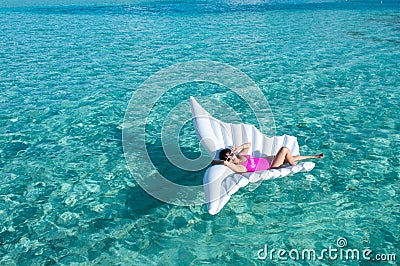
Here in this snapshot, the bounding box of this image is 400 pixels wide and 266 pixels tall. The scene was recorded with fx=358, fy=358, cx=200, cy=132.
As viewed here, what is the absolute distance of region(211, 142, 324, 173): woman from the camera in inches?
222

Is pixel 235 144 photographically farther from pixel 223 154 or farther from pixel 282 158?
pixel 282 158

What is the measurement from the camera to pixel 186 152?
722 centimetres

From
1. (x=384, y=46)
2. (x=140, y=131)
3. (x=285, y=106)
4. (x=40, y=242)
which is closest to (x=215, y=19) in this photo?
(x=384, y=46)

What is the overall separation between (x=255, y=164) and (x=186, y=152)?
1.81m

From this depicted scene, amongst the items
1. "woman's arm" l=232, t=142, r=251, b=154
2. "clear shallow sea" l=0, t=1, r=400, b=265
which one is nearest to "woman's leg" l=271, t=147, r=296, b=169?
"clear shallow sea" l=0, t=1, r=400, b=265

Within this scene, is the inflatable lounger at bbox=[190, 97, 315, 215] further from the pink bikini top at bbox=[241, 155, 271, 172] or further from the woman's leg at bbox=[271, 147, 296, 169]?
the pink bikini top at bbox=[241, 155, 271, 172]

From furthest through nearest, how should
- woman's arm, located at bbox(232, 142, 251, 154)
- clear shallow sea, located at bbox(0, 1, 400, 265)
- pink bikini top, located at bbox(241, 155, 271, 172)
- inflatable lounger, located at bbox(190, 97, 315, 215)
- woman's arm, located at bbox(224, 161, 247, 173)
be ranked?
woman's arm, located at bbox(232, 142, 251, 154)
pink bikini top, located at bbox(241, 155, 271, 172)
woman's arm, located at bbox(224, 161, 247, 173)
inflatable lounger, located at bbox(190, 97, 315, 215)
clear shallow sea, located at bbox(0, 1, 400, 265)

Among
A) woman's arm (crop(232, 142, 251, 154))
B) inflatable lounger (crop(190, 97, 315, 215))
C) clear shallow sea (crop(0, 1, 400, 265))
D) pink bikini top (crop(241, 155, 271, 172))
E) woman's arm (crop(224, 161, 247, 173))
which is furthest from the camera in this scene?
woman's arm (crop(232, 142, 251, 154))

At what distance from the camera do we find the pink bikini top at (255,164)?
5.79 metres

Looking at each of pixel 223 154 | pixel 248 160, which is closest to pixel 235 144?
pixel 248 160

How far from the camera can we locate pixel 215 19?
23859mm

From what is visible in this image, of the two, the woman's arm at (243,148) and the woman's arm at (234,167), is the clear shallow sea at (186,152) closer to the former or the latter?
the woman's arm at (234,167)

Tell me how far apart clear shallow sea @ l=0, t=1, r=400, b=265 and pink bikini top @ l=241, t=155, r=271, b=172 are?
1.18 ft

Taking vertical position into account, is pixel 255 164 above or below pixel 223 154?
below
